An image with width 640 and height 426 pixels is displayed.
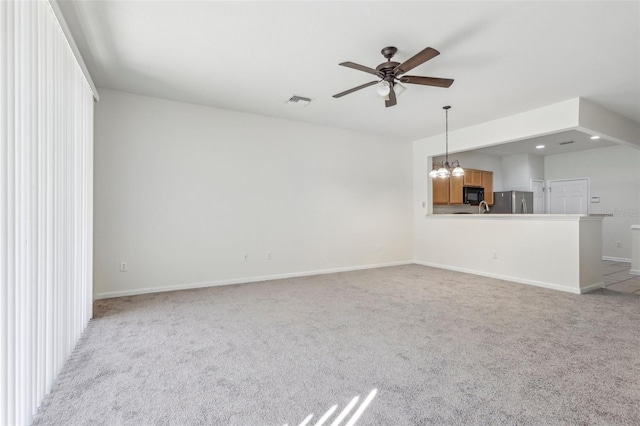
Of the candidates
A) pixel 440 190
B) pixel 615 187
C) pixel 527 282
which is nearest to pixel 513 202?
pixel 440 190

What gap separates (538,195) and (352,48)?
25.0 feet

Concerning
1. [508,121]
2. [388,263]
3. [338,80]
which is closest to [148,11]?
[338,80]

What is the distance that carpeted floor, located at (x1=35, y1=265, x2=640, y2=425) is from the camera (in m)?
1.78

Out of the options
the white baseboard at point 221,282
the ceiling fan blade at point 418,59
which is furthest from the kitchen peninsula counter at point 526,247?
the ceiling fan blade at point 418,59

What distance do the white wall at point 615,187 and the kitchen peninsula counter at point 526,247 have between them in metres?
3.30

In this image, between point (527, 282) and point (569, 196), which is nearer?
point (527, 282)

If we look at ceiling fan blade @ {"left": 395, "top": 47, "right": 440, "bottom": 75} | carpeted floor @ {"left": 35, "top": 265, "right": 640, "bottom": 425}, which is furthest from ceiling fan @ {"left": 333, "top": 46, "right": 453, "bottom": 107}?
carpeted floor @ {"left": 35, "top": 265, "right": 640, "bottom": 425}

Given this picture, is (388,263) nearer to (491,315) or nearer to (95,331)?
(491,315)

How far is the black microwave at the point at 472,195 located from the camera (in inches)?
285

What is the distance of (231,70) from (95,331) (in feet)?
9.67

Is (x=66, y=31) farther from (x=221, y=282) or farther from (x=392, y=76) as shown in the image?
(x=221, y=282)

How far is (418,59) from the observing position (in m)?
2.62

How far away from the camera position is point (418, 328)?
3.01 m

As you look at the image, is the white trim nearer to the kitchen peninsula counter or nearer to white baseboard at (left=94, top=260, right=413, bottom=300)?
white baseboard at (left=94, top=260, right=413, bottom=300)
